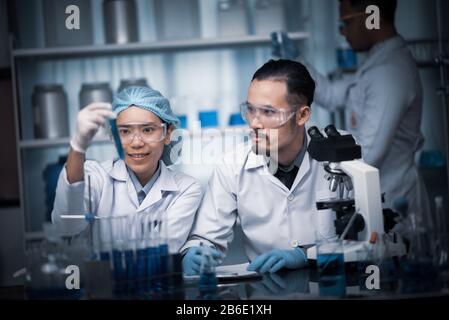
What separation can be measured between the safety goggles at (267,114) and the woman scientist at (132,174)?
26 centimetres

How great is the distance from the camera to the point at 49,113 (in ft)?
10.9

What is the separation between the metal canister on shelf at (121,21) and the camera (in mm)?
3334

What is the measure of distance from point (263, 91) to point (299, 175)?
310 millimetres

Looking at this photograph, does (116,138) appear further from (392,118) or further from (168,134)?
(392,118)

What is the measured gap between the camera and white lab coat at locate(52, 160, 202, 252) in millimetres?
2361

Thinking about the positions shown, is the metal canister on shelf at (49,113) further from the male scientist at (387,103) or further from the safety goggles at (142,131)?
the male scientist at (387,103)

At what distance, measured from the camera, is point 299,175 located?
238 cm

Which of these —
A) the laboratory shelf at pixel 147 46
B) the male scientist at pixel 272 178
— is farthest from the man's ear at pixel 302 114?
the laboratory shelf at pixel 147 46

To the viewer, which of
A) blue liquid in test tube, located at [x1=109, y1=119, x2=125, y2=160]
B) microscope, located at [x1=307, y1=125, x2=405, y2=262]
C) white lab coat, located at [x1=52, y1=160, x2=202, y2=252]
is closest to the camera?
microscope, located at [x1=307, y1=125, x2=405, y2=262]

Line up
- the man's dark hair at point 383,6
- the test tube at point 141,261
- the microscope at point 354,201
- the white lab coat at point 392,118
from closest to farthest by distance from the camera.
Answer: the test tube at point 141,261, the microscope at point 354,201, the white lab coat at point 392,118, the man's dark hair at point 383,6

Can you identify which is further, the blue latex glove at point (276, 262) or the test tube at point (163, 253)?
the blue latex glove at point (276, 262)

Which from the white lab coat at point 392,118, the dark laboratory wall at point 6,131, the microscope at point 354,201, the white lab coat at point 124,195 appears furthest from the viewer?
the dark laboratory wall at point 6,131

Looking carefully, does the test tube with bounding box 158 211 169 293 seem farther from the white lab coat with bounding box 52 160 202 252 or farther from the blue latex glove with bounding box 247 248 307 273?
the white lab coat with bounding box 52 160 202 252

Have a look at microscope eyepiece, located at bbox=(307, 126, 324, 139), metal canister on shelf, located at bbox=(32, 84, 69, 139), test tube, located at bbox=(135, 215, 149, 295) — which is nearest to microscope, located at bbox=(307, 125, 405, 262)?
microscope eyepiece, located at bbox=(307, 126, 324, 139)
